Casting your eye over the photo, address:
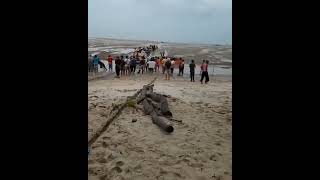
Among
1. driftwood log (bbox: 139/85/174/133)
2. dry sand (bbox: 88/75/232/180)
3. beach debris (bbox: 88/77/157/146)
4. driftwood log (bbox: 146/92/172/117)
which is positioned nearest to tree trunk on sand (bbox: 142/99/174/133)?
driftwood log (bbox: 139/85/174/133)

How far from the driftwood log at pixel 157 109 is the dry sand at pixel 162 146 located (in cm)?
16

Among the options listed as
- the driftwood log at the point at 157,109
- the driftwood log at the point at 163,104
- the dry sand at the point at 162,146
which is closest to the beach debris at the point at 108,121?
the dry sand at the point at 162,146

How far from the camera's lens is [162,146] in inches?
266

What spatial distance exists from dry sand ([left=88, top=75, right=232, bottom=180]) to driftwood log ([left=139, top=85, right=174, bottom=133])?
0.52 ft

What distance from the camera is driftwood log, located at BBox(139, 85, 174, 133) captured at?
26.2ft

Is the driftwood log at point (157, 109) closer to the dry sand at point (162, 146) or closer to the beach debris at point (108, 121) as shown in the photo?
the dry sand at point (162, 146)

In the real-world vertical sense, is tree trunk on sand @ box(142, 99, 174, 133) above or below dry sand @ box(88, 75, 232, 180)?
above

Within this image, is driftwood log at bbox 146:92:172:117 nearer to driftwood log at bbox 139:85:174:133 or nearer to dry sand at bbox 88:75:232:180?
driftwood log at bbox 139:85:174:133

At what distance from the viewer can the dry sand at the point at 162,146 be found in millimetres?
5324

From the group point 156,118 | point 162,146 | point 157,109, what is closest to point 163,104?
point 157,109
